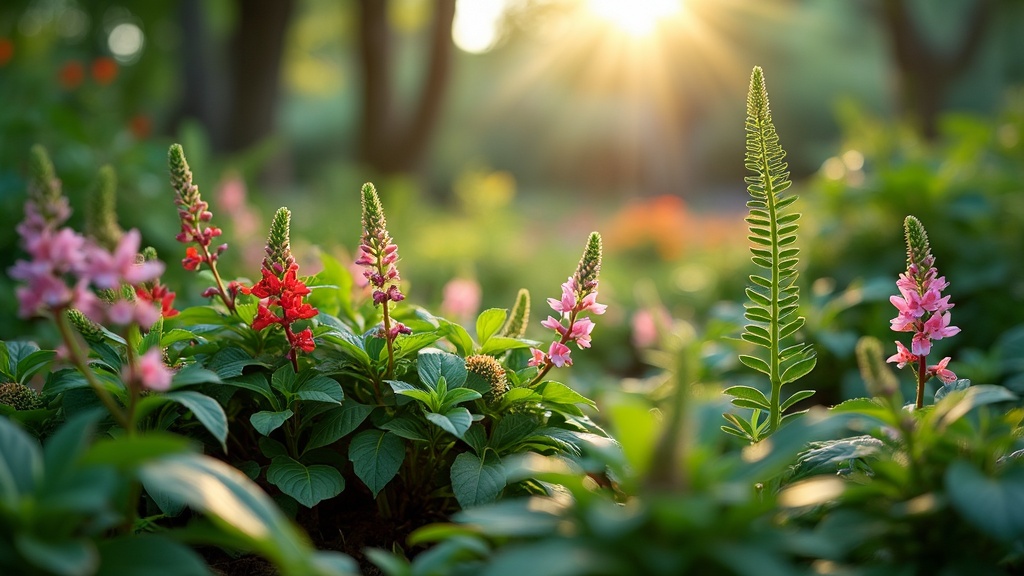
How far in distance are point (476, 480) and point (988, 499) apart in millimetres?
807

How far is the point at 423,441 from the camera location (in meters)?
1.56

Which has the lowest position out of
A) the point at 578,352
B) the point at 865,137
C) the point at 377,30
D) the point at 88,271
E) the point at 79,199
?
the point at 578,352

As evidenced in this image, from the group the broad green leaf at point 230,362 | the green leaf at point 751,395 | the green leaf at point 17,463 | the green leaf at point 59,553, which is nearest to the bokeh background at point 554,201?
the broad green leaf at point 230,362

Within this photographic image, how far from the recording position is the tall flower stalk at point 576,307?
4.60ft

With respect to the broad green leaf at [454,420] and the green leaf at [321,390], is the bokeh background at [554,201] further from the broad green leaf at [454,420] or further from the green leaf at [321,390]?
the broad green leaf at [454,420]

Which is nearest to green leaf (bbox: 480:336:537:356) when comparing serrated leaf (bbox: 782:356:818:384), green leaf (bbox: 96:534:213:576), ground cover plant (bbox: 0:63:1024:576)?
ground cover plant (bbox: 0:63:1024:576)

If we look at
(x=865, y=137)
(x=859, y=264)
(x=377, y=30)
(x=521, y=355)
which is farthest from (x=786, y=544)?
(x=377, y=30)

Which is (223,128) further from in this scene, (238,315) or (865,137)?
(238,315)

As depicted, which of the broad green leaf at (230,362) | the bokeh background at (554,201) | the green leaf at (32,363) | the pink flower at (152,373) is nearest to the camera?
the pink flower at (152,373)

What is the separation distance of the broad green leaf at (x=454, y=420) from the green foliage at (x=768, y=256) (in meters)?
0.60

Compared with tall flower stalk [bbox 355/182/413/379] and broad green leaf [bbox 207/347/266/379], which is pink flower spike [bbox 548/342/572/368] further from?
broad green leaf [bbox 207/347/266/379]

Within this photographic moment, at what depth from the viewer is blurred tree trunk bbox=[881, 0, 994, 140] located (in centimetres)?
834

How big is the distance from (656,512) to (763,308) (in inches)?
33.0

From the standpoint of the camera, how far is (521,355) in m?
1.82
